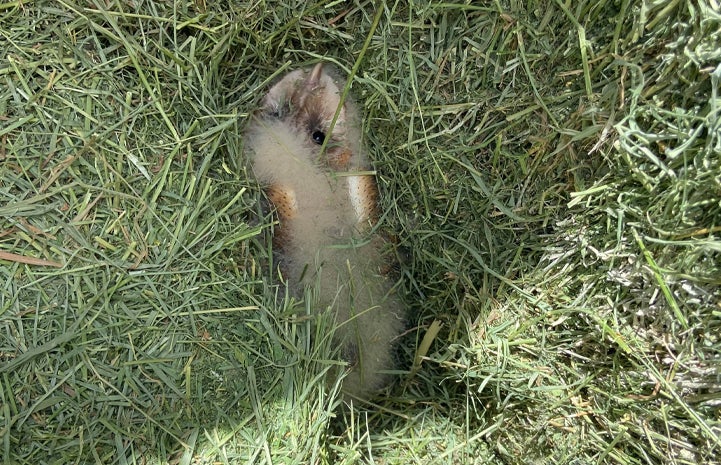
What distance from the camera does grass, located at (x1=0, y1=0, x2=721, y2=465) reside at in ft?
6.15

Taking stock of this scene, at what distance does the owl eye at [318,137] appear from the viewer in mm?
2340

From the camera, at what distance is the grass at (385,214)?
1876mm

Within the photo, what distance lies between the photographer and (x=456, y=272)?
228cm

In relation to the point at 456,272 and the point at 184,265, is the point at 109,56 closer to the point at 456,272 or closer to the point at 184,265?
the point at 184,265

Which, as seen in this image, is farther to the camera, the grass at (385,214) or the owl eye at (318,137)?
the owl eye at (318,137)

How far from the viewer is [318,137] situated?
234 centimetres

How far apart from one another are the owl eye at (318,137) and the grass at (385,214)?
181 mm

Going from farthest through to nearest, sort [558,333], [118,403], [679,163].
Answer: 1. [558,333]
2. [118,403]
3. [679,163]

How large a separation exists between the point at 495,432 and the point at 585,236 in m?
0.88

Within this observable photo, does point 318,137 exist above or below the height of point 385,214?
above

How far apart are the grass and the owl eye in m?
0.18

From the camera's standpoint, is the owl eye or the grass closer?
the grass

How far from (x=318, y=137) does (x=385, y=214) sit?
42cm

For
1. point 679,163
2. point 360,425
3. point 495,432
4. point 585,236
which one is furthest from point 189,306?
point 679,163
